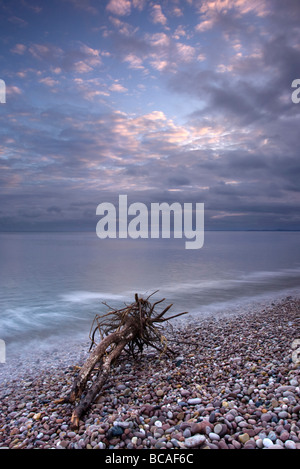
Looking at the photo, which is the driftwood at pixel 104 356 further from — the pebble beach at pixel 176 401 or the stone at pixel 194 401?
the stone at pixel 194 401

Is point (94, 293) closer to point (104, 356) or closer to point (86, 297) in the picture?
point (86, 297)

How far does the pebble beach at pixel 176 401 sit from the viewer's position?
3027mm

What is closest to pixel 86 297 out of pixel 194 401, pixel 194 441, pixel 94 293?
pixel 94 293

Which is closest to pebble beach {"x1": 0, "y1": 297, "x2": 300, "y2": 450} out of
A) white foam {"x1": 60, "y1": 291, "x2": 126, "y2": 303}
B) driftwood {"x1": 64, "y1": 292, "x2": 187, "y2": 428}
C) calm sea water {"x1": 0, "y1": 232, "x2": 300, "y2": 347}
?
driftwood {"x1": 64, "y1": 292, "x2": 187, "y2": 428}

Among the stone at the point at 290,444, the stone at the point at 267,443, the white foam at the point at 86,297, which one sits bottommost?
the white foam at the point at 86,297

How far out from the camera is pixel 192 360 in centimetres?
A: 520

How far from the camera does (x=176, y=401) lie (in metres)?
3.78

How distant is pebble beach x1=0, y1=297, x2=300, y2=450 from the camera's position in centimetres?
303

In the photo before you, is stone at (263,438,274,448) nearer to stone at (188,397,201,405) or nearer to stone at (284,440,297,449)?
stone at (284,440,297,449)

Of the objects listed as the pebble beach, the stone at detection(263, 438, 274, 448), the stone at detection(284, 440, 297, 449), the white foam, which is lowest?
the white foam

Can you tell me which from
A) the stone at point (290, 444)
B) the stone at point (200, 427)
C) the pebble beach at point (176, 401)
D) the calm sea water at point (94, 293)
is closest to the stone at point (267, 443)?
the pebble beach at point (176, 401)

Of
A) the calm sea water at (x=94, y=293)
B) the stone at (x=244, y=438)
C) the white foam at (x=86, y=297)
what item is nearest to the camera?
the stone at (x=244, y=438)

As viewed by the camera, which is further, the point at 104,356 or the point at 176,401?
the point at 104,356

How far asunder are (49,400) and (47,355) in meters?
2.85
